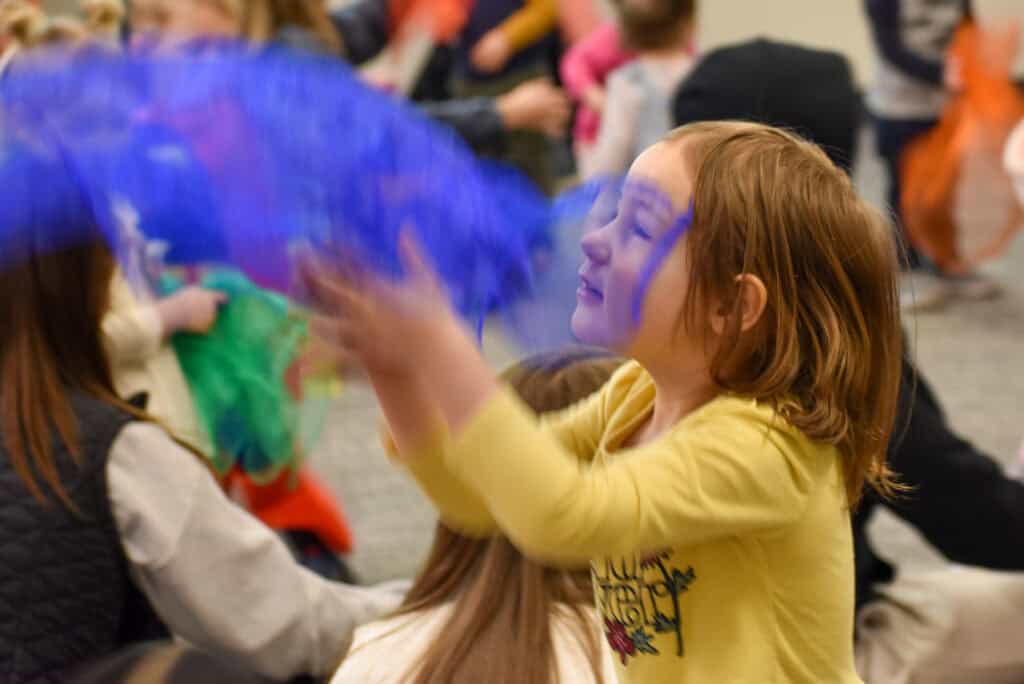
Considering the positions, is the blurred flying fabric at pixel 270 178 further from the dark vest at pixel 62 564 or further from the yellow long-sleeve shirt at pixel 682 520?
the dark vest at pixel 62 564

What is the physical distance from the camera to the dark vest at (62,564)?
1.14 metres

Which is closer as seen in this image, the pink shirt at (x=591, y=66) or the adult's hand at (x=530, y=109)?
the adult's hand at (x=530, y=109)

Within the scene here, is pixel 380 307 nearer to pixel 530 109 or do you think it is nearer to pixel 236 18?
pixel 530 109

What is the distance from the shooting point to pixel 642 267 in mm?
716

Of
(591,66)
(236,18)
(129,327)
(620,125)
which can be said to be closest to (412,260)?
(129,327)

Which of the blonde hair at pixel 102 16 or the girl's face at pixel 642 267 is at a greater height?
the blonde hair at pixel 102 16

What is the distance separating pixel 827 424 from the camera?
734 mm

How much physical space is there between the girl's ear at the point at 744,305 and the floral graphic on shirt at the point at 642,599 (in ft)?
0.49

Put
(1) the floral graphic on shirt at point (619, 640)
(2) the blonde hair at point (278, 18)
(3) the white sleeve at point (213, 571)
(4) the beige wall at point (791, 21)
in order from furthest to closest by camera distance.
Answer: (4) the beige wall at point (791, 21) < (2) the blonde hair at point (278, 18) < (3) the white sleeve at point (213, 571) < (1) the floral graphic on shirt at point (619, 640)

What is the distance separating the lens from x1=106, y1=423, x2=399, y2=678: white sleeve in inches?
47.6

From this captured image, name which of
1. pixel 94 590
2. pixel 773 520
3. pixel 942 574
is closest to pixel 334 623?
pixel 94 590

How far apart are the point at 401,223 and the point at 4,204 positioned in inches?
12.9

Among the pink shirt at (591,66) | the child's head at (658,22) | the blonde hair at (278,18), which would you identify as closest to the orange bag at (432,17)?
the pink shirt at (591,66)

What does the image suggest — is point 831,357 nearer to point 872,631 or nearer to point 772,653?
point 772,653
